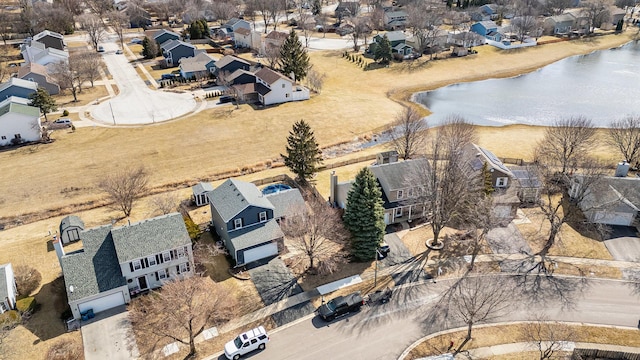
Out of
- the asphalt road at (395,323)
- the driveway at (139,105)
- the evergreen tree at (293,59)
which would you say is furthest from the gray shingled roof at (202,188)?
the evergreen tree at (293,59)

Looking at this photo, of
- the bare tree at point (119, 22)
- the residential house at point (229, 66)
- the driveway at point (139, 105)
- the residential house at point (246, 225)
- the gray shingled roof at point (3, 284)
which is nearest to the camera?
the gray shingled roof at point (3, 284)

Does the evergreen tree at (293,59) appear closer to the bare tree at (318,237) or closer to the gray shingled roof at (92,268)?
the bare tree at (318,237)

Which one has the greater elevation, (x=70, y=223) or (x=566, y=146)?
(x=566, y=146)

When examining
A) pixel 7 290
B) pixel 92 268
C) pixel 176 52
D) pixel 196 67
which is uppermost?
pixel 176 52

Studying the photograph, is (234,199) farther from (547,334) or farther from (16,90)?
(16,90)

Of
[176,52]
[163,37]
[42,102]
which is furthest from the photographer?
[163,37]

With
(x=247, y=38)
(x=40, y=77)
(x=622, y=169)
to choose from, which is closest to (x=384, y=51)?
(x=247, y=38)

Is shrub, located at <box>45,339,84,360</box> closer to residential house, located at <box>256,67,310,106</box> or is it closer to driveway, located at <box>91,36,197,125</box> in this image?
driveway, located at <box>91,36,197,125</box>

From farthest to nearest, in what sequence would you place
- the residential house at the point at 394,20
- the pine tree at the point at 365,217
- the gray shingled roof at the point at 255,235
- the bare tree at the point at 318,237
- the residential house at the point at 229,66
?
the residential house at the point at 394,20, the residential house at the point at 229,66, the gray shingled roof at the point at 255,235, the pine tree at the point at 365,217, the bare tree at the point at 318,237
